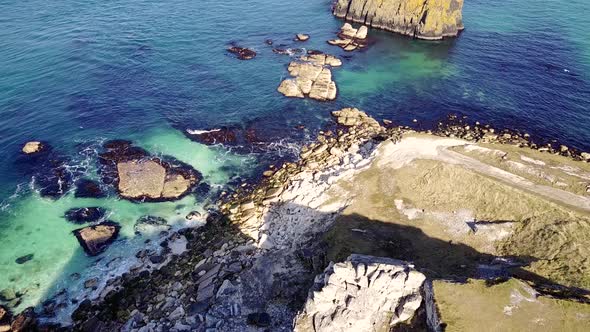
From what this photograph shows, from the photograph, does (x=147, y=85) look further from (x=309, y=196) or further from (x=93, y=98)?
(x=309, y=196)

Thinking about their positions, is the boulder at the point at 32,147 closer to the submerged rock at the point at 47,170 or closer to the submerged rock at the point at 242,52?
the submerged rock at the point at 47,170

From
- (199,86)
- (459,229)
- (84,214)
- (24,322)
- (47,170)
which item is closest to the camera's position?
(24,322)

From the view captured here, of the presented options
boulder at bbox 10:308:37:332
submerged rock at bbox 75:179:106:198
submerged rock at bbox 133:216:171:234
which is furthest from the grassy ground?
submerged rock at bbox 75:179:106:198

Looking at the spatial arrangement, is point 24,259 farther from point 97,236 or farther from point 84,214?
point 84,214

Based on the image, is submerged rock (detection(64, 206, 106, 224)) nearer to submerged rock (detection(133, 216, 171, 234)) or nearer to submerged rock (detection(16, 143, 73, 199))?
submerged rock (detection(16, 143, 73, 199))

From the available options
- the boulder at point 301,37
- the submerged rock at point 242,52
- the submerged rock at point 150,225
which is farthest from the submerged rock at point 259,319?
the boulder at point 301,37

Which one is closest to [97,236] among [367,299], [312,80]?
[367,299]

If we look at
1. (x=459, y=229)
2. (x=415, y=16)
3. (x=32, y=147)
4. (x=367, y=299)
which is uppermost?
(x=415, y=16)

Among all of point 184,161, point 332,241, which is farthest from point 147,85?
point 332,241
